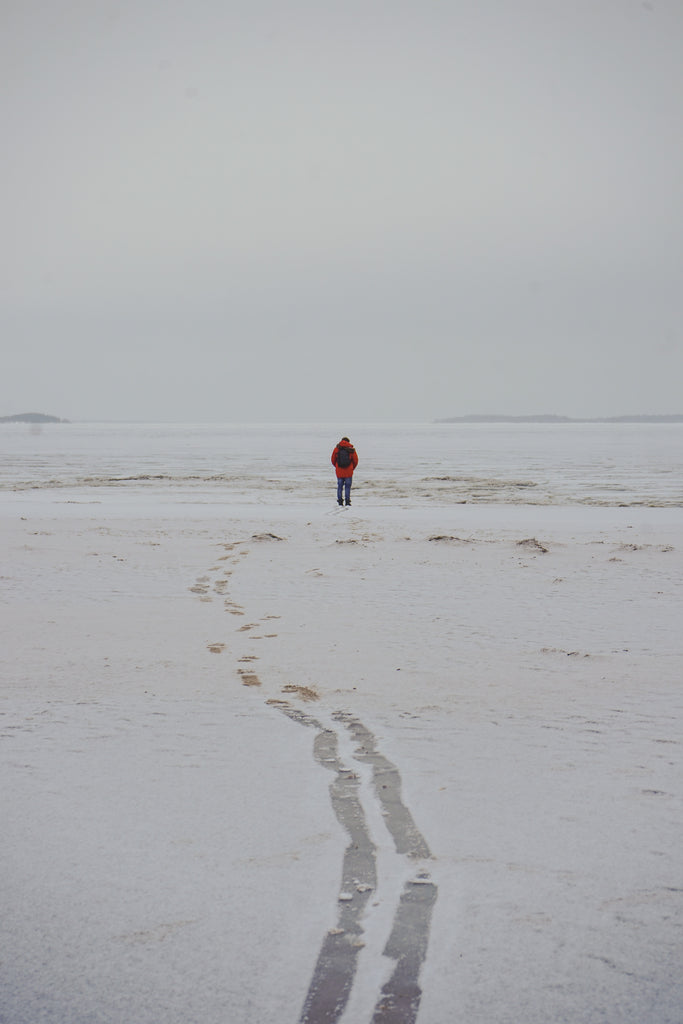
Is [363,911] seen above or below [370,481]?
below

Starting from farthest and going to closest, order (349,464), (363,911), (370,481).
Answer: (370,481), (349,464), (363,911)

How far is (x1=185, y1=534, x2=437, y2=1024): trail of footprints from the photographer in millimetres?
2809

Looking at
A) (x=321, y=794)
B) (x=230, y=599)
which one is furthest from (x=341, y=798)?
(x=230, y=599)

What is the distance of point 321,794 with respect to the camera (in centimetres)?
445

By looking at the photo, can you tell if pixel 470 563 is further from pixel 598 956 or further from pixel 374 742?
pixel 598 956

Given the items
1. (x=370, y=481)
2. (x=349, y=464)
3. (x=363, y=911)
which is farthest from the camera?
(x=370, y=481)

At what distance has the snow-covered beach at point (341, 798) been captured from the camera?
296 centimetres

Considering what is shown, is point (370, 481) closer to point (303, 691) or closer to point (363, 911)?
point (303, 691)

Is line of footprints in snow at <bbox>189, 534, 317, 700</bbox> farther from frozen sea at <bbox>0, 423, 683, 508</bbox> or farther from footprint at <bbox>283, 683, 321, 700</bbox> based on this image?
frozen sea at <bbox>0, 423, 683, 508</bbox>

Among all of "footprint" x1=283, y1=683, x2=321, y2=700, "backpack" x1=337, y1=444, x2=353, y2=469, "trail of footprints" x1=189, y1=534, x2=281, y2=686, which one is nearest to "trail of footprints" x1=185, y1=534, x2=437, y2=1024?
"footprint" x1=283, y1=683, x2=321, y2=700

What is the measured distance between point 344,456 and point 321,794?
1826 centimetres

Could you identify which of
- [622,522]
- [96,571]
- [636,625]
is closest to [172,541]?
[96,571]

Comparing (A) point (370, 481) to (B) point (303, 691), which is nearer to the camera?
(B) point (303, 691)

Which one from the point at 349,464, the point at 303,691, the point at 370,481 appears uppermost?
the point at 349,464
